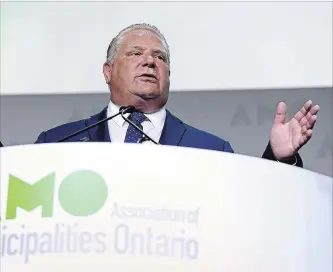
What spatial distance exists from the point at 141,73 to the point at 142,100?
6 centimetres

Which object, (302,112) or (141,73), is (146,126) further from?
(302,112)

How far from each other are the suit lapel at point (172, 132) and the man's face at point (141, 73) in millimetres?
63

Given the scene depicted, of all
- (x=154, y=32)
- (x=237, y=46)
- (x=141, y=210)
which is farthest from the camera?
(x=237, y=46)

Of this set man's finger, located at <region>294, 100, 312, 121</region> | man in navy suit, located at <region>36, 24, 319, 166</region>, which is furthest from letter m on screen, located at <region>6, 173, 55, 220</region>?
man's finger, located at <region>294, 100, 312, 121</region>

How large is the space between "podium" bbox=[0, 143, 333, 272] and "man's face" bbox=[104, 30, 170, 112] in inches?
26.7

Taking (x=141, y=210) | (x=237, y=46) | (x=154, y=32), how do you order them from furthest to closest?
(x=237, y=46), (x=154, y=32), (x=141, y=210)

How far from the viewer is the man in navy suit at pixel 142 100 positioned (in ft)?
5.42

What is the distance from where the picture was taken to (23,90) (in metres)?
2.37

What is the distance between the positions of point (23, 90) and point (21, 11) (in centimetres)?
23

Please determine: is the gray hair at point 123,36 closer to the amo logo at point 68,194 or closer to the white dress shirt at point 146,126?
the white dress shirt at point 146,126

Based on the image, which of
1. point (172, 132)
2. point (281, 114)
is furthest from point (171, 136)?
point (281, 114)

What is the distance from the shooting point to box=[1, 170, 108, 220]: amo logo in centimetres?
107

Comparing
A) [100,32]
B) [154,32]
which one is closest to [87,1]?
[100,32]

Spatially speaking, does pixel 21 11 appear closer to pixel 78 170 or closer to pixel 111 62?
pixel 111 62
